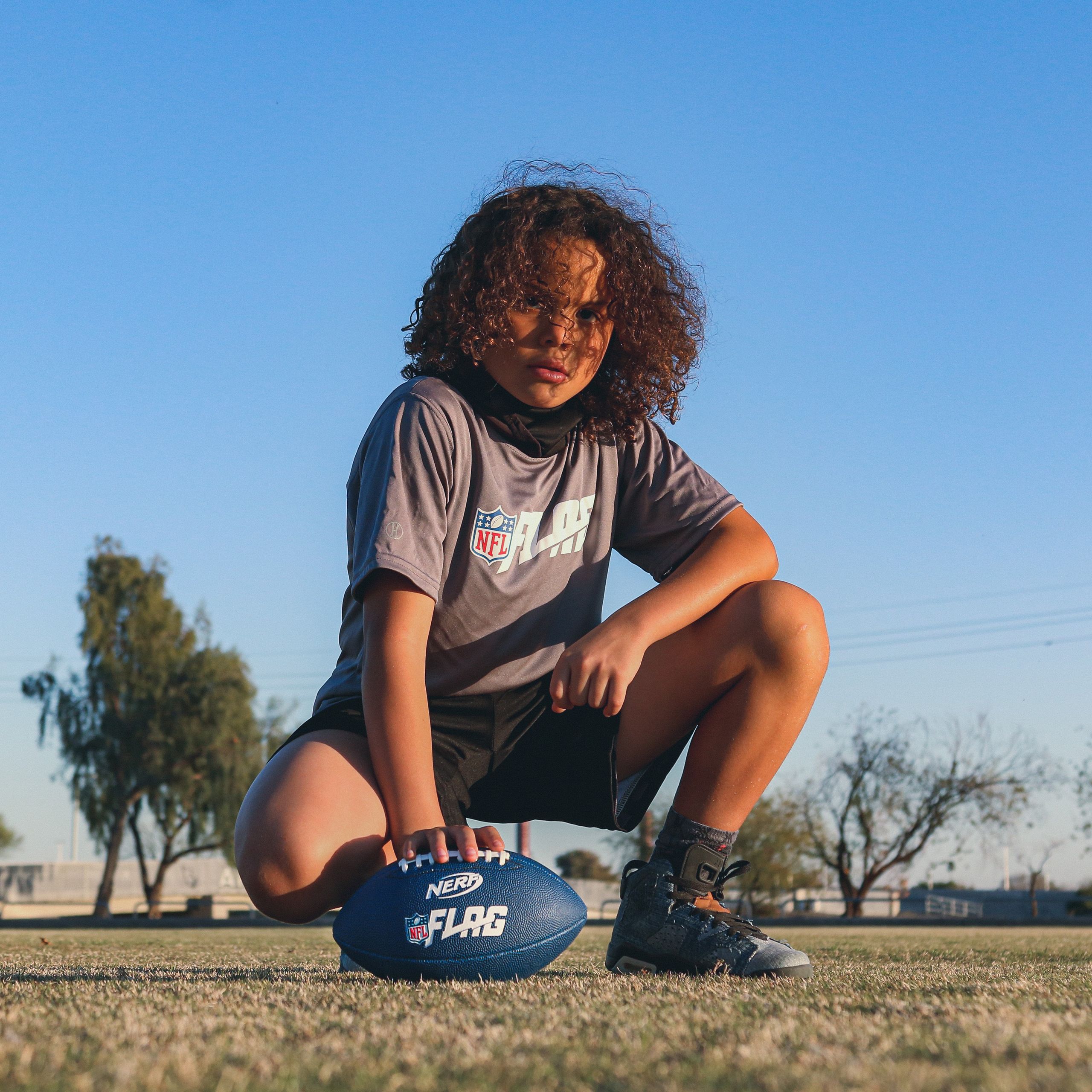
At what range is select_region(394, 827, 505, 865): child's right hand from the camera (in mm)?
2275

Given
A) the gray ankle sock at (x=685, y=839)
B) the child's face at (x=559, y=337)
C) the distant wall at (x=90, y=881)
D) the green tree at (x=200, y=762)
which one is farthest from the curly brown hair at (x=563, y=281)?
the distant wall at (x=90, y=881)

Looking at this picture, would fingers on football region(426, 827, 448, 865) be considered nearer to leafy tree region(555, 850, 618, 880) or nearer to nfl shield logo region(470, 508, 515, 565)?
nfl shield logo region(470, 508, 515, 565)

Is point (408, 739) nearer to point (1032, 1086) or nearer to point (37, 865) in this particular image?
point (1032, 1086)

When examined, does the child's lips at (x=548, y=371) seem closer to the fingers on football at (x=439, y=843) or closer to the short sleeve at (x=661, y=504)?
the short sleeve at (x=661, y=504)

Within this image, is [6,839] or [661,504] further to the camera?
[6,839]

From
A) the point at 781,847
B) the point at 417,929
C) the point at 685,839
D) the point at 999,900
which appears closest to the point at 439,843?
the point at 417,929

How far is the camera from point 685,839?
2.79 meters

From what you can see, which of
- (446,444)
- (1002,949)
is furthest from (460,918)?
(1002,949)

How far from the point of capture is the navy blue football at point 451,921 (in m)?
2.24

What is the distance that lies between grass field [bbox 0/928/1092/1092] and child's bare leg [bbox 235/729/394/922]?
0.19m

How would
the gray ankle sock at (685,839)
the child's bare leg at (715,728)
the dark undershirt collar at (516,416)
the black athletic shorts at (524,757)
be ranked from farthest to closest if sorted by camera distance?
the dark undershirt collar at (516,416)
the black athletic shorts at (524,757)
the gray ankle sock at (685,839)
the child's bare leg at (715,728)

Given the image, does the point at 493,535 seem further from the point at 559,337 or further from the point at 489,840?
the point at 489,840

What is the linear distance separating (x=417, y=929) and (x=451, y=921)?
0.07 metres

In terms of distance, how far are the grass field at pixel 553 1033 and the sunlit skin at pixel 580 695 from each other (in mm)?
284
